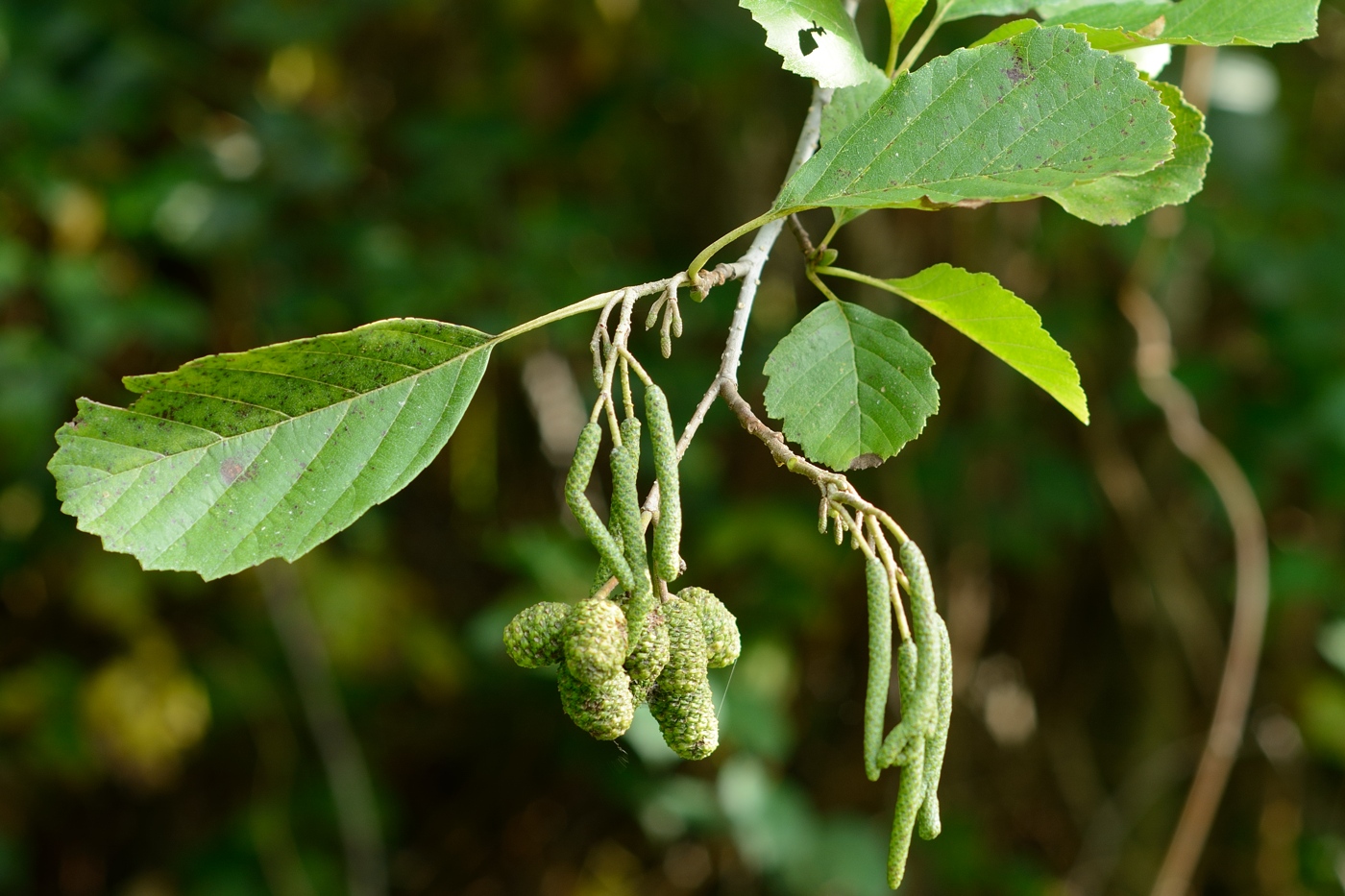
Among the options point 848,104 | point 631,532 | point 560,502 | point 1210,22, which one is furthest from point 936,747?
point 560,502

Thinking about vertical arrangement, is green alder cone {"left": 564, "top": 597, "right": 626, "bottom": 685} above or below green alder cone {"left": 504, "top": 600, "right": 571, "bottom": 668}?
above

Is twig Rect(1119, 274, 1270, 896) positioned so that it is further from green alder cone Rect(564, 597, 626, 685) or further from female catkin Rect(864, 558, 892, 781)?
green alder cone Rect(564, 597, 626, 685)

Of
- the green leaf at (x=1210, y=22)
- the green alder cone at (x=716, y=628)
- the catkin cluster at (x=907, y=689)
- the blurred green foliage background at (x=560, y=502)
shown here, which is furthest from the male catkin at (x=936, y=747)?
the blurred green foliage background at (x=560, y=502)

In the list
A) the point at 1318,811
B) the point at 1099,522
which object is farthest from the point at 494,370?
the point at 1318,811

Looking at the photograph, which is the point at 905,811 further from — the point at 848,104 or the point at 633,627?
the point at 848,104

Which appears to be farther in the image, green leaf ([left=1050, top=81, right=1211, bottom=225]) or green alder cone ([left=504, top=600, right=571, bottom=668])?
green leaf ([left=1050, top=81, right=1211, bottom=225])

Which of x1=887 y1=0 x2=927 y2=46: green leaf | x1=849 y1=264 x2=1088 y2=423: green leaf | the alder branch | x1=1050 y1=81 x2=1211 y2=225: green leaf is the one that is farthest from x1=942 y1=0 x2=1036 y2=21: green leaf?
the alder branch

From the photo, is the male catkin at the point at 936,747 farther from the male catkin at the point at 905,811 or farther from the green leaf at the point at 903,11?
the green leaf at the point at 903,11
